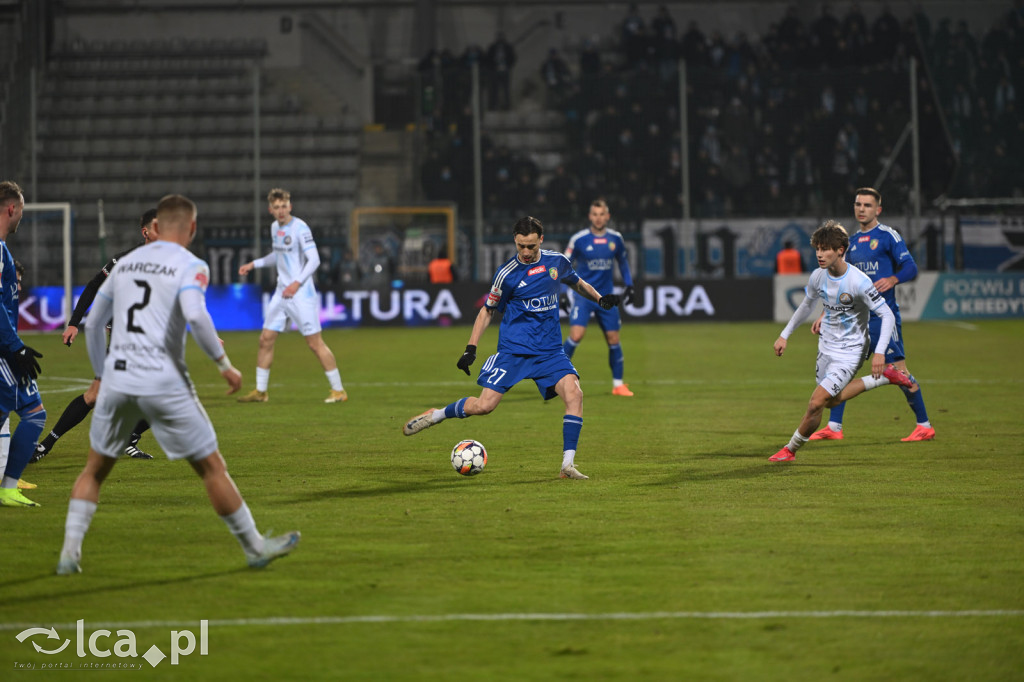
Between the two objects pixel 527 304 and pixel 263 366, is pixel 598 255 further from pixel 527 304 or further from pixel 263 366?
pixel 527 304

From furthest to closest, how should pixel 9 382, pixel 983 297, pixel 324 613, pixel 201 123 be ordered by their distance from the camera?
pixel 201 123, pixel 983 297, pixel 9 382, pixel 324 613

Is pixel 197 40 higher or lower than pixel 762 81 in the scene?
higher

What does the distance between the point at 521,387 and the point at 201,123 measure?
76.3ft

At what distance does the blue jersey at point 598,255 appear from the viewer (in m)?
15.3

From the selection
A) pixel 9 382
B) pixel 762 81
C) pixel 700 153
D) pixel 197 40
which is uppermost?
pixel 197 40

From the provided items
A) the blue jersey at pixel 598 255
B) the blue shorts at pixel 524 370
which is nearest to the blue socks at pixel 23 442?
the blue shorts at pixel 524 370

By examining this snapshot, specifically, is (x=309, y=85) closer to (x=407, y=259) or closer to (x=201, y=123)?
(x=201, y=123)

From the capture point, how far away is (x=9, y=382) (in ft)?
25.6

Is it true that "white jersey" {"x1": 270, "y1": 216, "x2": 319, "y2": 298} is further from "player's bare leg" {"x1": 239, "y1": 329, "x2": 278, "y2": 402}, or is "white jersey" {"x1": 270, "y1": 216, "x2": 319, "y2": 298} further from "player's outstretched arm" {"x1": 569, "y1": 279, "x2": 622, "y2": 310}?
"player's outstretched arm" {"x1": 569, "y1": 279, "x2": 622, "y2": 310}

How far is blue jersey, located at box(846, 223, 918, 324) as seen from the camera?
36.7 feet

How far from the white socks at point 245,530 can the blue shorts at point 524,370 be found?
313cm

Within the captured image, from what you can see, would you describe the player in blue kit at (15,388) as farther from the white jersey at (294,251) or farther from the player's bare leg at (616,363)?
the player's bare leg at (616,363)

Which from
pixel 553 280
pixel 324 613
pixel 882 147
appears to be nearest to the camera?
pixel 324 613

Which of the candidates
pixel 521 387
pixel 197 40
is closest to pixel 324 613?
pixel 521 387
